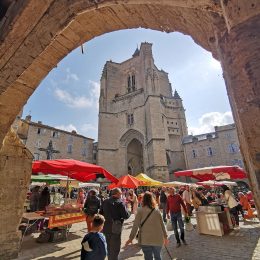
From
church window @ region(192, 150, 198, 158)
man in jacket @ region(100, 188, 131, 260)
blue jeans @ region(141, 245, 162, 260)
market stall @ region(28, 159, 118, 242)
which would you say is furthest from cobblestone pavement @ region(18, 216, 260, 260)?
church window @ region(192, 150, 198, 158)

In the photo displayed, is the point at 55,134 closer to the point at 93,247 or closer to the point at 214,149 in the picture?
the point at 214,149

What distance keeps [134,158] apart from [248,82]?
31.2 metres

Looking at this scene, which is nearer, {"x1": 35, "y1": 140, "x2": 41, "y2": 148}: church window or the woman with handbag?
the woman with handbag

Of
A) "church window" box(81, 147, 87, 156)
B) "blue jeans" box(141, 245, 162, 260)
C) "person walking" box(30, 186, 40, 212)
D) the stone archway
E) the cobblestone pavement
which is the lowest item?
the cobblestone pavement

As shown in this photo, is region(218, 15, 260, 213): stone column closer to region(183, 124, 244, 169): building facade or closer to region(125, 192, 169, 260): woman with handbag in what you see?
region(125, 192, 169, 260): woman with handbag

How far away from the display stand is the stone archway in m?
6.18

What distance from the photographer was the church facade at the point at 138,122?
26.0 metres

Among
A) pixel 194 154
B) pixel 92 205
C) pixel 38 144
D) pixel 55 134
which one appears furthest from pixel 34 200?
pixel 194 154

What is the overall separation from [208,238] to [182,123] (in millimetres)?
29678

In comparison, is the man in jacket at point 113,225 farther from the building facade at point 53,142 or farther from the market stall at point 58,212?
the building facade at point 53,142

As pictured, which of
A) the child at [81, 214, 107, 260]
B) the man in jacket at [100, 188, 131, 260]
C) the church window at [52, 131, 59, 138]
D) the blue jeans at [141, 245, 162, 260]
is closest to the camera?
the child at [81, 214, 107, 260]

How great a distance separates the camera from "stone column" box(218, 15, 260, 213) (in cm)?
101

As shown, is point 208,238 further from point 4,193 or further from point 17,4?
point 17,4

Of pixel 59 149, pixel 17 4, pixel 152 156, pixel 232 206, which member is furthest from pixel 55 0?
pixel 59 149
